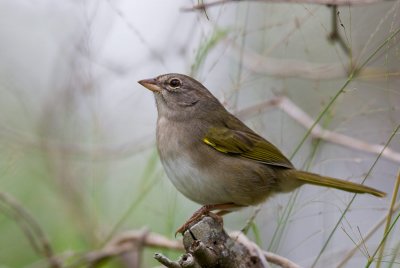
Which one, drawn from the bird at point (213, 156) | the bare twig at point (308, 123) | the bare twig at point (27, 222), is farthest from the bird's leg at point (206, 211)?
the bare twig at point (27, 222)

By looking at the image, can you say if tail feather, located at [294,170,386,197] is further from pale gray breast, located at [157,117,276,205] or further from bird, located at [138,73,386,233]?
pale gray breast, located at [157,117,276,205]

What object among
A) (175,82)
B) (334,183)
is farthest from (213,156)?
(334,183)

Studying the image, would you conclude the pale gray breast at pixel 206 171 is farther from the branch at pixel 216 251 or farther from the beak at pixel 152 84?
the branch at pixel 216 251

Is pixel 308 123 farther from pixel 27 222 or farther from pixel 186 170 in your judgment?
pixel 27 222

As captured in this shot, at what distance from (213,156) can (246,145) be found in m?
0.34

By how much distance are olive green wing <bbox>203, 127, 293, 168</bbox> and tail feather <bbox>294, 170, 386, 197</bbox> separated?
0.15 meters

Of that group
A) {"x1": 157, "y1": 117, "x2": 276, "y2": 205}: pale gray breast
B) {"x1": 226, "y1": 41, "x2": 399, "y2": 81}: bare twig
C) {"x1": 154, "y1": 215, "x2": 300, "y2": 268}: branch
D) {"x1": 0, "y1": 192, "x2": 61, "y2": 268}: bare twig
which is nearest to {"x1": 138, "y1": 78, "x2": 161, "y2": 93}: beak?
{"x1": 157, "y1": 117, "x2": 276, "y2": 205}: pale gray breast

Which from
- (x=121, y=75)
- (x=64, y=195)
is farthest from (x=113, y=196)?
(x=121, y=75)

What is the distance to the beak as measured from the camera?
467 centimetres

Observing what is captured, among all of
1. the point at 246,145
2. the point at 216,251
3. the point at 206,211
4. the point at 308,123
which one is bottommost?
the point at 216,251

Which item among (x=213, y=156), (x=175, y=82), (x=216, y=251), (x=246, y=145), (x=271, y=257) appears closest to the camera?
(x=216, y=251)

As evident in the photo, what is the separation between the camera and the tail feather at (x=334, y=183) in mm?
3986

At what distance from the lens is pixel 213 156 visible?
439cm

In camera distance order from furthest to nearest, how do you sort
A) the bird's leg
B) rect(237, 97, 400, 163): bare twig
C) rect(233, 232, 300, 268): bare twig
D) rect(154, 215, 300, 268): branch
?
1. rect(237, 97, 400, 163): bare twig
2. the bird's leg
3. rect(233, 232, 300, 268): bare twig
4. rect(154, 215, 300, 268): branch
